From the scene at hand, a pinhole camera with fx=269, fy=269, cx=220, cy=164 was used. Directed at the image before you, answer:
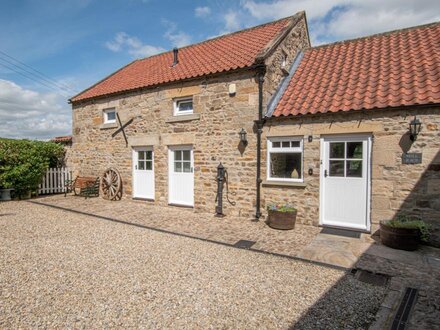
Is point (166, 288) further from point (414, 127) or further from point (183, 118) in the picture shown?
point (183, 118)

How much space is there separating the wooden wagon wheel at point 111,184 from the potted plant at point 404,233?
909 cm

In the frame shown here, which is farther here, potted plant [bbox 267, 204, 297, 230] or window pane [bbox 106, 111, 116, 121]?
window pane [bbox 106, 111, 116, 121]

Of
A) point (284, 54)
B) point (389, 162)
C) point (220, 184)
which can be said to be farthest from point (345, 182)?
point (284, 54)

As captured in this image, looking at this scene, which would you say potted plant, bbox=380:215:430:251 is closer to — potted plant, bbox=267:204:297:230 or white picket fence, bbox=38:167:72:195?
potted plant, bbox=267:204:297:230

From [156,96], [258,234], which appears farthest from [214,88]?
[258,234]

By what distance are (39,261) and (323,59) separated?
9.86 m

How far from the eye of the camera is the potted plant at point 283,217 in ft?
22.5

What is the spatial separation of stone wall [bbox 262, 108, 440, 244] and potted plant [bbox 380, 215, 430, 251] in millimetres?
315

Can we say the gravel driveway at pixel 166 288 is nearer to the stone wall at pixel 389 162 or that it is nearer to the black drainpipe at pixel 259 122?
the black drainpipe at pixel 259 122

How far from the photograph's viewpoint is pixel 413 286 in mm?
3938

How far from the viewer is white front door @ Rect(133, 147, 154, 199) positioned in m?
10.2

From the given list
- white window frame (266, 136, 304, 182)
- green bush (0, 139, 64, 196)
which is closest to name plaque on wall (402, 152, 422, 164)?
white window frame (266, 136, 304, 182)

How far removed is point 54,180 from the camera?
12.8m

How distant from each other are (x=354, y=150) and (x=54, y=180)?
12777 millimetres
